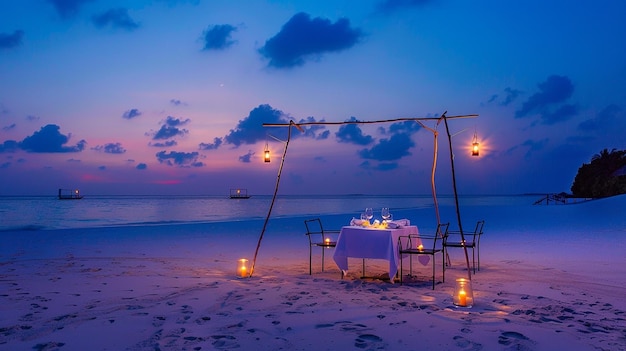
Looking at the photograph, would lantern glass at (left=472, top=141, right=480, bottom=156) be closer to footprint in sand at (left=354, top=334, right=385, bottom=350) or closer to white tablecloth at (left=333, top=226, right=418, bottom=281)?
white tablecloth at (left=333, top=226, right=418, bottom=281)

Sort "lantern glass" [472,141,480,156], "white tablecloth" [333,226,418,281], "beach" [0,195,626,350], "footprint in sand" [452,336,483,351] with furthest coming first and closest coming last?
"lantern glass" [472,141,480,156]
"white tablecloth" [333,226,418,281]
"beach" [0,195,626,350]
"footprint in sand" [452,336,483,351]

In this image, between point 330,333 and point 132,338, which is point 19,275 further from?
point 330,333

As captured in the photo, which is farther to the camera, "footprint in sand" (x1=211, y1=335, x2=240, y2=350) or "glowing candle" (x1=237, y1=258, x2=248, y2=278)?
"glowing candle" (x1=237, y1=258, x2=248, y2=278)

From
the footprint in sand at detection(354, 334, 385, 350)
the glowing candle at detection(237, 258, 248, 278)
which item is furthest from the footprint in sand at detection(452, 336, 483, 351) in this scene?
the glowing candle at detection(237, 258, 248, 278)

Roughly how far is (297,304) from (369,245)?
1.89 meters

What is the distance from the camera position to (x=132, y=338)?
3.84 metres

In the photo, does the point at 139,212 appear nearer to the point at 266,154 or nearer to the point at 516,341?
the point at 266,154

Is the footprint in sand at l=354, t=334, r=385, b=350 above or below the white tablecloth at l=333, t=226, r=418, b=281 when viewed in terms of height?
below

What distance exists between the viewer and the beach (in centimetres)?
382

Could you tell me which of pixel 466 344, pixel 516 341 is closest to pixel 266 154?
pixel 466 344

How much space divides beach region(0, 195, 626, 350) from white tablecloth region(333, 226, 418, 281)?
345 millimetres

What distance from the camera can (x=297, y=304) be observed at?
5086 mm

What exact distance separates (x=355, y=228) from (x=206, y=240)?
7.20 m

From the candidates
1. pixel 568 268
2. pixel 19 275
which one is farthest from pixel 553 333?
pixel 19 275
